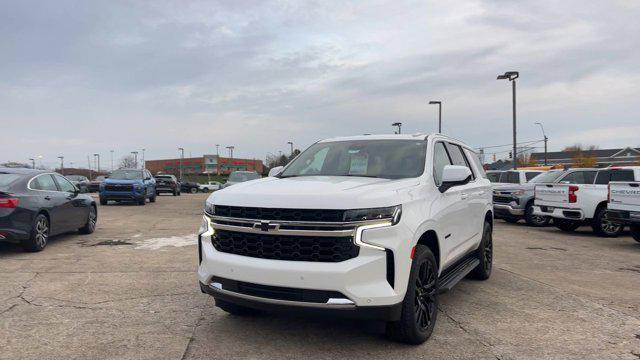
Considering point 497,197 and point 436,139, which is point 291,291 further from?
point 497,197

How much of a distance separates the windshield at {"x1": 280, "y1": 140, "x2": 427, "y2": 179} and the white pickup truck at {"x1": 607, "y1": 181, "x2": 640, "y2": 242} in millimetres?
7207

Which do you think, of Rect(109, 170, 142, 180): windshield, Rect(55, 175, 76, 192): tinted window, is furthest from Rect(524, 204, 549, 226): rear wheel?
Rect(109, 170, 142, 180): windshield

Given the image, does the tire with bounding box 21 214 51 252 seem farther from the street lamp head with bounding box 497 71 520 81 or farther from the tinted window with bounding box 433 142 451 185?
the street lamp head with bounding box 497 71 520 81

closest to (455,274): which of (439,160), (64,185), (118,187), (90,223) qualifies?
(439,160)

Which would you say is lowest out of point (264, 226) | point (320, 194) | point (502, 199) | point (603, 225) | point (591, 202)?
point (603, 225)

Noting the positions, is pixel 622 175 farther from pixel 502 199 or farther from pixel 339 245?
pixel 339 245

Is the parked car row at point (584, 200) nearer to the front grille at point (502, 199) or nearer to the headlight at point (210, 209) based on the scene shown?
the front grille at point (502, 199)

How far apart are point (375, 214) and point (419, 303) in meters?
0.98

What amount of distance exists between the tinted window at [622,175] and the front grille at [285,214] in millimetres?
10963

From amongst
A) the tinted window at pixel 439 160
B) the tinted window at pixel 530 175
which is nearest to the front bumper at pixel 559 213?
the tinted window at pixel 530 175

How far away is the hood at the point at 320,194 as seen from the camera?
3650 millimetres

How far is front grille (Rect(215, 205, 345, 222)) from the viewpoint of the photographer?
11.9ft

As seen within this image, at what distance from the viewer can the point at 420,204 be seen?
413cm

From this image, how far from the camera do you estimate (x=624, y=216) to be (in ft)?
33.4
